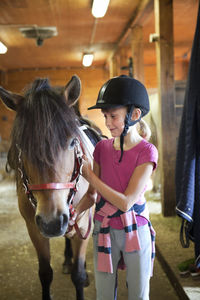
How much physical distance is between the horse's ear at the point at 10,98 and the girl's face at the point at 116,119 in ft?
1.41

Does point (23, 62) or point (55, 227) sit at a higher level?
point (23, 62)

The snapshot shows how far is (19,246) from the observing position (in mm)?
2998

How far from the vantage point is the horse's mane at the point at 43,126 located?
1.10 m

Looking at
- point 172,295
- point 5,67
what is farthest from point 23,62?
point 172,295

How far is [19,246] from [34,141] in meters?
2.26

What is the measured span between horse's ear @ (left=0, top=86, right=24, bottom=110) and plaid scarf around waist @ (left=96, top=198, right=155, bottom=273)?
1.97 feet

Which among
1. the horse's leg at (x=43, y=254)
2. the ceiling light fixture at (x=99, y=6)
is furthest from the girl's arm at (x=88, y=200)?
the ceiling light fixture at (x=99, y=6)

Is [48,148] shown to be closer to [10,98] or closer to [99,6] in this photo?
[10,98]

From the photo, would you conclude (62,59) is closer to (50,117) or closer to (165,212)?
(165,212)

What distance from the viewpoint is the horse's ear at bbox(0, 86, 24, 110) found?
124 centimetres

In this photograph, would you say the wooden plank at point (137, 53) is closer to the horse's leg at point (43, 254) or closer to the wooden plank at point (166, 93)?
the wooden plank at point (166, 93)

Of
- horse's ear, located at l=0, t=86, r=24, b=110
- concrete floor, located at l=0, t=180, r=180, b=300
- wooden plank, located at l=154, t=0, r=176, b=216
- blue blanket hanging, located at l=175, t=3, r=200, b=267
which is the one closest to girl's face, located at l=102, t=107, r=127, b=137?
horse's ear, located at l=0, t=86, r=24, b=110

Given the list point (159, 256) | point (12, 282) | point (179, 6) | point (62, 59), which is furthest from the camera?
point (62, 59)

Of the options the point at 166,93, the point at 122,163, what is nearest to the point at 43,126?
the point at 122,163
